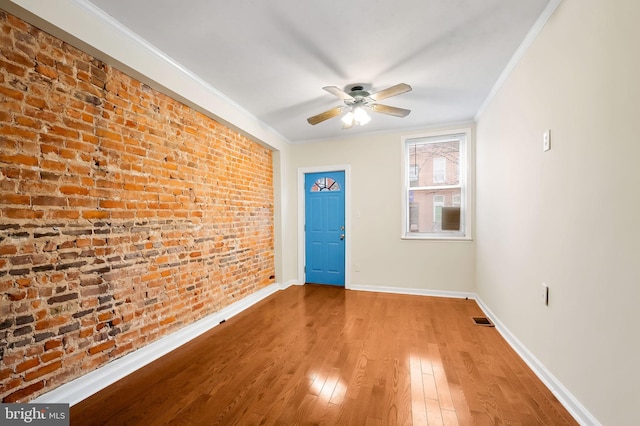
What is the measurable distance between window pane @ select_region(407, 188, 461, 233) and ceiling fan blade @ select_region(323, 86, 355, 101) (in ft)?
6.46

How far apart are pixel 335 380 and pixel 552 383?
149cm

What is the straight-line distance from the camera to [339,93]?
240 cm

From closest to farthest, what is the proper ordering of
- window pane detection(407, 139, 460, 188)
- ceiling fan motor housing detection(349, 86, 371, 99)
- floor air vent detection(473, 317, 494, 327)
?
ceiling fan motor housing detection(349, 86, 371, 99)
floor air vent detection(473, 317, 494, 327)
window pane detection(407, 139, 460, 188)

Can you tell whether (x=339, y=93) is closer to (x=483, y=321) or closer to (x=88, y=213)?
(x=88, y=213)

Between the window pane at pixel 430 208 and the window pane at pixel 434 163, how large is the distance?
5.5 inches

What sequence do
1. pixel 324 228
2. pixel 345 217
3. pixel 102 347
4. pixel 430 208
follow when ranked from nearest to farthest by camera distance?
pixel 102 347, pixel 430 208, pixel 345 217, pixel 324 228

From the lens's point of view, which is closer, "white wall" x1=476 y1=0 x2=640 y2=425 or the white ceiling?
"white wall" x1=476 y1=0 x2=640 y2=425

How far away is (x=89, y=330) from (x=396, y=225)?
3676mm

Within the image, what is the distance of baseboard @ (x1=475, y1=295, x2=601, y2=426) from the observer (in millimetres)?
1413

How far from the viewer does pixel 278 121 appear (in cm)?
364

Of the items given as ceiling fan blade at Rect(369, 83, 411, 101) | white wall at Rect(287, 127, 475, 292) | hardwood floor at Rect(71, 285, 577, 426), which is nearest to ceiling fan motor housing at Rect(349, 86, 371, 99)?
ceiling fan blade at Rect(369, 83, 411, 101)
